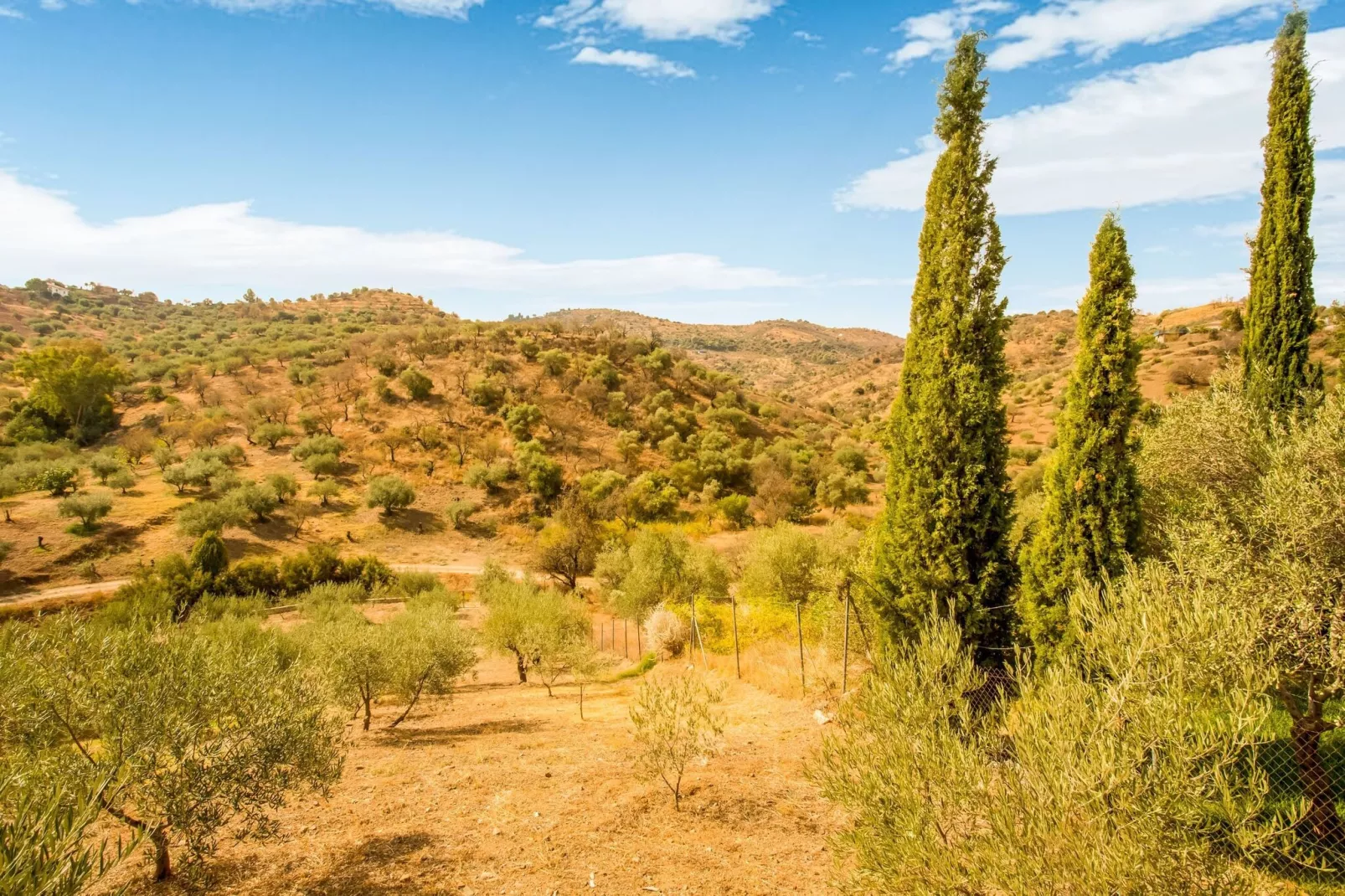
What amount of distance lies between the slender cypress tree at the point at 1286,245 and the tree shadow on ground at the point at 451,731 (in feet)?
54.2

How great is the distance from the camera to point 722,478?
44.9 meters

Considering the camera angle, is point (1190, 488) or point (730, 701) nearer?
point (1190, 488)

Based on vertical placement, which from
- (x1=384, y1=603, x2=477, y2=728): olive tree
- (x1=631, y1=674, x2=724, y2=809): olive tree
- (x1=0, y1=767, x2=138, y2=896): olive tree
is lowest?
(x1=384, y1=603, x2=477, y2=728): olive tree

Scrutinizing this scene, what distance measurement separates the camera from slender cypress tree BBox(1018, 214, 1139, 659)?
8.43 metres

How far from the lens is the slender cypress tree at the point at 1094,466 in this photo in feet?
27.7

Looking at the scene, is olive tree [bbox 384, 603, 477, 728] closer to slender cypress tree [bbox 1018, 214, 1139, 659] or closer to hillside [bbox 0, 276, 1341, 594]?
slender cypress tree [bbox 1018, 214, 1139, 659]

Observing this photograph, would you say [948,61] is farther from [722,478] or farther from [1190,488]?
[722,478]

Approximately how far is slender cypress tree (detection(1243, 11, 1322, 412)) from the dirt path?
36.2 feet

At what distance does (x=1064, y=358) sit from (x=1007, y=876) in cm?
6712

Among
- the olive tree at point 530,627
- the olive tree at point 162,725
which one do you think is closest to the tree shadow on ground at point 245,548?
the olive tree at point 530,627

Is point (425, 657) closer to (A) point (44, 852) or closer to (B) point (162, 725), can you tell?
(B) point (162, 725)

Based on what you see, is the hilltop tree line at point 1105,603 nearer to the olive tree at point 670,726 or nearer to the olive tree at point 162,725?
the olive tree at point 670,726

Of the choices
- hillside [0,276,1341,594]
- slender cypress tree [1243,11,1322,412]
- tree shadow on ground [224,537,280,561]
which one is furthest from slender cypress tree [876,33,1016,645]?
tree shadow on ground [224,537,280,561]

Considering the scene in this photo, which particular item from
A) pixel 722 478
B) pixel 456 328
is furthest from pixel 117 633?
pixel 456 328
